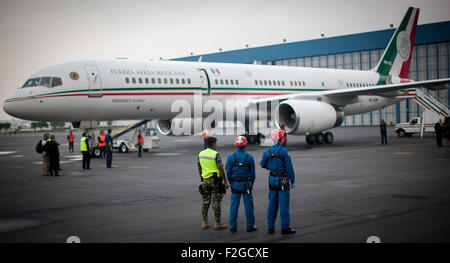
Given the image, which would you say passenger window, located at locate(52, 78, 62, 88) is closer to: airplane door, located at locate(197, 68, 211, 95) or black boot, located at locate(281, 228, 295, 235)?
airplane door, located at locate(197, 68, 211, 95)

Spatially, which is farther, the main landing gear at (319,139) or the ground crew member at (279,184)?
the main landing gear at (319,139)

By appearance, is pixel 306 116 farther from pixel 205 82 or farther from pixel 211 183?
pixel 211 183

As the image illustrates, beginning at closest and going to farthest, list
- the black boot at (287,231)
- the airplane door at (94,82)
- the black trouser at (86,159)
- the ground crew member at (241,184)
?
the black boot at (287,231), the ground crew member at (241,184), the black trouser at (86,159), the airplane door at (94,82)

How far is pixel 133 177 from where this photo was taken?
15422 millimetres

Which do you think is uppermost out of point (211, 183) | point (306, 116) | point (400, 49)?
point (400, 49)

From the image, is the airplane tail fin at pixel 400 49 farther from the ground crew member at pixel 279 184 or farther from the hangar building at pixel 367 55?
the ground crew member at pixel 279 184

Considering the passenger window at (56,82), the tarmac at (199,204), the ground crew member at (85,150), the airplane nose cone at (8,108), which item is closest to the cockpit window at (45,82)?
the passenger window at (56,82)

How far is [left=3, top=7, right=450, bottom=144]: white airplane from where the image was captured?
822 inches

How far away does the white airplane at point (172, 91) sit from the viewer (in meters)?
20.9

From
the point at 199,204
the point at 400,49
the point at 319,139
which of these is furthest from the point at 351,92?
the point at 199,204

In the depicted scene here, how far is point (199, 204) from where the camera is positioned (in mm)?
10328

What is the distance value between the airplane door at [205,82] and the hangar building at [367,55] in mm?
44386

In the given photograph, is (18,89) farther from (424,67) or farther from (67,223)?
(424,67)

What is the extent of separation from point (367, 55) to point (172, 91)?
4958 cm
